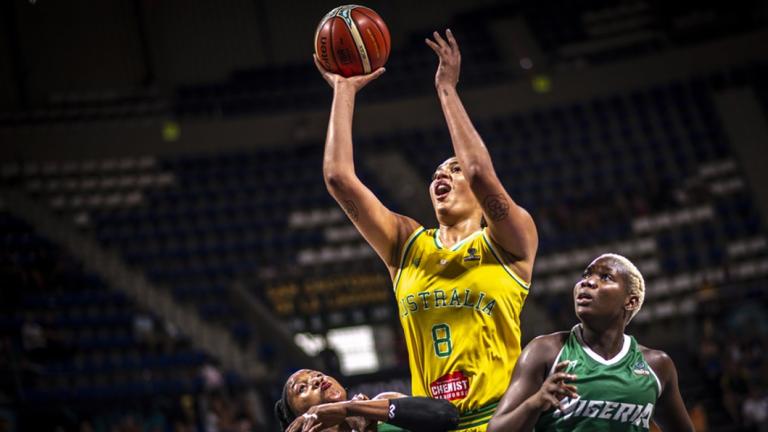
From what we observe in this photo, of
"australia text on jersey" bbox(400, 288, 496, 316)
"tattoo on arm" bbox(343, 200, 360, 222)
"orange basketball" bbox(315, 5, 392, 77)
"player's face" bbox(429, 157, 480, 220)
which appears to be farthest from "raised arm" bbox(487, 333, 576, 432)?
"orange basketball" bbox(315, 5, 392, 77)

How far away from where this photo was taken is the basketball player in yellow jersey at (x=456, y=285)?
357 cm

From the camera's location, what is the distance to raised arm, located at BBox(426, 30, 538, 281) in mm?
3352

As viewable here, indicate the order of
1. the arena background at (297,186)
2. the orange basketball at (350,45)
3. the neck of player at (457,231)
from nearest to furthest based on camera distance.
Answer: the neck of player at (457,231)
the orange basketball at (350,45)
the arena background at (297,186)

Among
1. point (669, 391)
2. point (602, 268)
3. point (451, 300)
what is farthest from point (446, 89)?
point (669, 391)

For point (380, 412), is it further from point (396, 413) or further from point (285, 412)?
point (285, 412)

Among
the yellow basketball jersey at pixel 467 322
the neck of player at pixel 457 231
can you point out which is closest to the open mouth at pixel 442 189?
the neck of player at pixel 457 231

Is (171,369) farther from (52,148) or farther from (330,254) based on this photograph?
(52,148)

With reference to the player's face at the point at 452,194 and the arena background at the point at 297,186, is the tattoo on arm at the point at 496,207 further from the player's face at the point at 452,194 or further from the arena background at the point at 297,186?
the arena background at the point at 297,186

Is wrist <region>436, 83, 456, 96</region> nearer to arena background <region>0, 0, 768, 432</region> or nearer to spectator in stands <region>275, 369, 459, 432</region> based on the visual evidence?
spectator in stands <region>275, 369, 459, 432</region>

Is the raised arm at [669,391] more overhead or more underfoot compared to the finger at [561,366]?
more underfoot

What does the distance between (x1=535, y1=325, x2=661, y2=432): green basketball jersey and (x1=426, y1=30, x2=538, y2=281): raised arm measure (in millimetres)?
412

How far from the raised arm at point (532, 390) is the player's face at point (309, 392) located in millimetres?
1046

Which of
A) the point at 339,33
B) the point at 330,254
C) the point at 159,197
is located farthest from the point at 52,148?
the point at 339,33

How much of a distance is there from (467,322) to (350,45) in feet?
4.20
